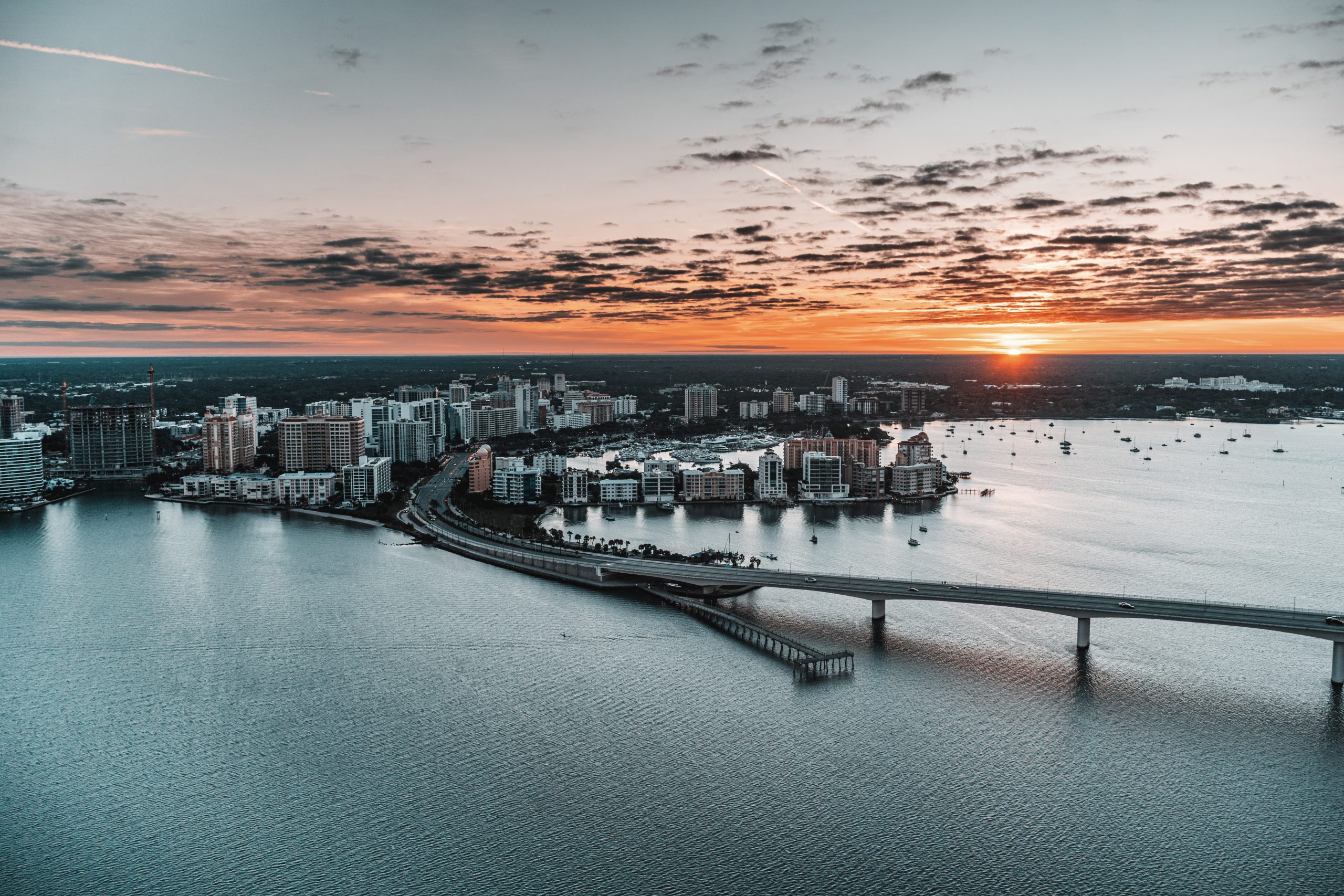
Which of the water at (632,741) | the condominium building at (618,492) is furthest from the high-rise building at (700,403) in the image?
the water at (632,741)

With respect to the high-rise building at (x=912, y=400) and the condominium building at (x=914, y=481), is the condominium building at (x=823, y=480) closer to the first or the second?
the condominium building at (x=914, y=481)

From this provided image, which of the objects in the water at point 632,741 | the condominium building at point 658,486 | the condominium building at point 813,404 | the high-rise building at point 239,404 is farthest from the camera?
the condominium building at point 813,404

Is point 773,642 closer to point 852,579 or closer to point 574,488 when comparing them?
point 852,579

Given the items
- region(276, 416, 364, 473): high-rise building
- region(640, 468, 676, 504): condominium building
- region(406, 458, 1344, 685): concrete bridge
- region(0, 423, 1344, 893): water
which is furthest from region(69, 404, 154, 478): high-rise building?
region(640, 468, 676, 504): condominium building

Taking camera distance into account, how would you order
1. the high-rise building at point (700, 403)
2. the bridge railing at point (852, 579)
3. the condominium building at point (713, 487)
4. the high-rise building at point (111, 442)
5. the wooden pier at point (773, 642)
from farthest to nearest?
the high-rise building at point (700, 403), the high-rise building at point (111, 442), the condominium building at point (713, 487), the bridge railing at point (852, 579), the wooden pier at point (773, 642)

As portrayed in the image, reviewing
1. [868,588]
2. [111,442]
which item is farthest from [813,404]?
[868,588]

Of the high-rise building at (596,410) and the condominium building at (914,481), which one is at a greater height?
A: the high-rise building at (596,410)

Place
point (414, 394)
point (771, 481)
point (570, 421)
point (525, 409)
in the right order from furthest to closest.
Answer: point (414, 394) < point (570, 421) < point (525, 409) < point (771, 481)

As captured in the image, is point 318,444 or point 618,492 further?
point 318,444
